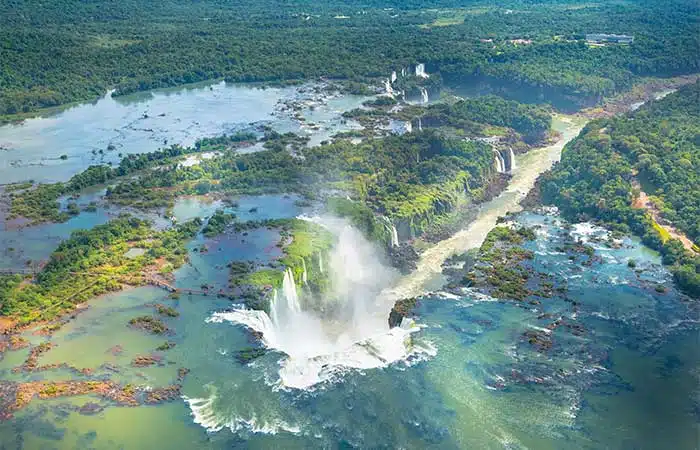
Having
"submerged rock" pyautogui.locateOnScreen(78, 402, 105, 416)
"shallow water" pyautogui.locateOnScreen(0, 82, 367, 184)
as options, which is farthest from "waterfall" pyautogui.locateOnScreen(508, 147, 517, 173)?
"submerged rock" pyautogui.locateOnScreen(78, 402, 105, 416)

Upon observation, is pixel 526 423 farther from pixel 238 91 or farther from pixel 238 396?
pixel 238 91

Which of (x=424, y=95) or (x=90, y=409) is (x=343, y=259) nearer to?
(x=90, y=409)

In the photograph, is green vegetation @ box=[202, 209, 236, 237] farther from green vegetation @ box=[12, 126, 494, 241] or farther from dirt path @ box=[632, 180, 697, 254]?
dirt path @ box=[632, 180, 697, 254]

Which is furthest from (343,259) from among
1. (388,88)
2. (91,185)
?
(388,88)

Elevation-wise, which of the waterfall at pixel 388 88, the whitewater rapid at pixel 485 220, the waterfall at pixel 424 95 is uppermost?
the waterfall at pixel 388 88

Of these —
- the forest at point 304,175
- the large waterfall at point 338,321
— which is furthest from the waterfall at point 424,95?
the large waterfall at point 338,321

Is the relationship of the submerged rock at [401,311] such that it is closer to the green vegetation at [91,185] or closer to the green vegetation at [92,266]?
the green vegetation at [92,266]
